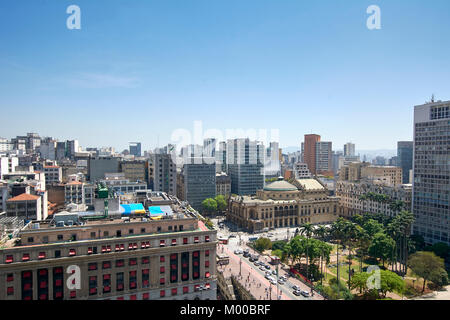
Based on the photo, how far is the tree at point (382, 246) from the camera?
53688 mm

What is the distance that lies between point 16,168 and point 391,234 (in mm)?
93433

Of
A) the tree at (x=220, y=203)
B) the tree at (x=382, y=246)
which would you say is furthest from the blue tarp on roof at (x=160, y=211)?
the tree at (x=220, y=203)

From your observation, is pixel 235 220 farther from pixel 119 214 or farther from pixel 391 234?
pixel 119 214

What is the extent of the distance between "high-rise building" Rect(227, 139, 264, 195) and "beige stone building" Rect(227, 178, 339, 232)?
759 inches

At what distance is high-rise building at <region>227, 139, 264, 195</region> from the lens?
368 ft

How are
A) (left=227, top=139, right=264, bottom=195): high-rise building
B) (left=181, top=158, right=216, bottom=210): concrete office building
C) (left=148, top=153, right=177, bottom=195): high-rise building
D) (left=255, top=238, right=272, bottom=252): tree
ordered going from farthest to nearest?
(left=227, top=139, right=264, bottom=195): high-rise building → (left=181, top=158, right=216, bottom=210): concrete office building → (left=148, top=153, right=177, bottom=195): high-rise building → (left=255, top=238, right=272, bottom=252): tree

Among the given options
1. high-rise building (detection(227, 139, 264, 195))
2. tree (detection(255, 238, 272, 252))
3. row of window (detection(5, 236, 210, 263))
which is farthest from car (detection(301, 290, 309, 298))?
high-rise building (detection(227, 139, 264, 195))

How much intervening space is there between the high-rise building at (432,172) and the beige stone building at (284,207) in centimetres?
2781

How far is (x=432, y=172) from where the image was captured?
64.0 meters

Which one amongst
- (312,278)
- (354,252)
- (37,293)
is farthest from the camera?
(354,252)

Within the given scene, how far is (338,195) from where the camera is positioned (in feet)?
330

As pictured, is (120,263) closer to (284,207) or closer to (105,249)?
(105,249)

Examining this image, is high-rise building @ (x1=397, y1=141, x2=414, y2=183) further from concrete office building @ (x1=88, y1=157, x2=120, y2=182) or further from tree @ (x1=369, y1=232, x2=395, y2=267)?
Result: concrete office building @ (x1=88, y1=157, x2=120, y2=182)

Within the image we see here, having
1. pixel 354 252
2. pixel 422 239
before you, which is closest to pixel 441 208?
pixel 422 239
